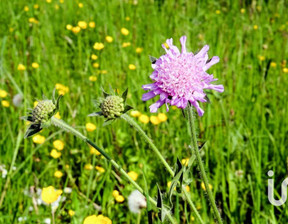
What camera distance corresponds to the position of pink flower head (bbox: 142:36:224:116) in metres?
0.80

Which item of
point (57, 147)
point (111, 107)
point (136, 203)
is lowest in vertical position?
point (136, 203)

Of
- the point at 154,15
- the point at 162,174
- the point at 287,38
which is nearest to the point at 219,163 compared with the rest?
the point at 162,174

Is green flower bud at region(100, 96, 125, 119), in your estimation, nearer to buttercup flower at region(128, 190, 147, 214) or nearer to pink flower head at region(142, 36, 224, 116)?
pink flower head at region(142, 36, 224, 116)

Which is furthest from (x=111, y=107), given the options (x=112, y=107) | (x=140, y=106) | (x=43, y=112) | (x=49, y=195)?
(x=140, y=106)

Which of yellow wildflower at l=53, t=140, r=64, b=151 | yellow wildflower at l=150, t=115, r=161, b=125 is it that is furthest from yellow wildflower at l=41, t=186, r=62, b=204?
yellow wildflower at l=150, t=115, r=161, b=125

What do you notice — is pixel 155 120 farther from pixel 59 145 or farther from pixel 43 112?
pixel 43 112

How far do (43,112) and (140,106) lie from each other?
3.41 feet

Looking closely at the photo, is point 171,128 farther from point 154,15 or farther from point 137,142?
point 154,15

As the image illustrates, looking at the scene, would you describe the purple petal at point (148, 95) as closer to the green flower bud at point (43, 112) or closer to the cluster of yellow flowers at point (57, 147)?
the green flower bud at point (43, 112)

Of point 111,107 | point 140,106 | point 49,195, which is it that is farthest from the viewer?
point 140,106

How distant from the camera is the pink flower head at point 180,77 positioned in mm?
798

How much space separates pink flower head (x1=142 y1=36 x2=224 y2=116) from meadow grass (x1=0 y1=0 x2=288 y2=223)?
54mm

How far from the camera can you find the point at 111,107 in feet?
2.63

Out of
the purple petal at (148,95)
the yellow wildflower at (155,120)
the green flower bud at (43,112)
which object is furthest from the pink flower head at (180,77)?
the yellow wildflower at (155,120)
